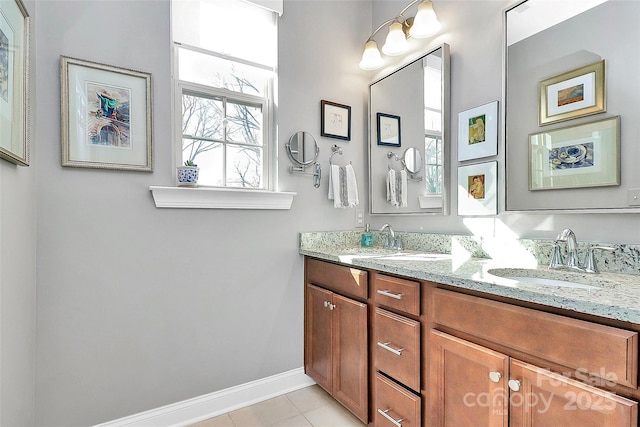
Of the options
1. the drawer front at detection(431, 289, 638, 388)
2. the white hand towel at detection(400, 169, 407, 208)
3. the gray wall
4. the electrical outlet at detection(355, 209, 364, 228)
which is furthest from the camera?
the electrical outlet at detection(355, 209, 364, 228)

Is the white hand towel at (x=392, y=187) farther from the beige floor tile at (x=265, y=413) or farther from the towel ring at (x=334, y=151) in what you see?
the beige floor tile at (x=265, y=413)

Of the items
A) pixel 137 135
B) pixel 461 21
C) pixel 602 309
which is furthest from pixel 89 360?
pixel 461 21

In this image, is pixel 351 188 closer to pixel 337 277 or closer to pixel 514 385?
pixel 337 277

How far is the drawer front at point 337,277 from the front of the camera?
5.52 ft

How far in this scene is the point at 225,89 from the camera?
2.01 meters

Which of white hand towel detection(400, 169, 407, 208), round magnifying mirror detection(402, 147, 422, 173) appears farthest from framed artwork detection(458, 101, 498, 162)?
white hand towel detection(400, 169, 407, 208)

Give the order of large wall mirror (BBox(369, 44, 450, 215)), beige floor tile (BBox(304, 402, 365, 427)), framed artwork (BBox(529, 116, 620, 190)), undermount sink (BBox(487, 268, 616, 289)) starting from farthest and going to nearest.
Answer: large wall mirror (BBox(369, 44, 450, 215)) → beige floor tile (BBox(304, 402, 365, 427)) → framed artwork (BBox(529, 116, 620, 190)) → undermount sink (BBox(487, 268, 616, 289))

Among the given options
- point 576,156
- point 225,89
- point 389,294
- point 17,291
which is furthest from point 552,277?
point 17,291

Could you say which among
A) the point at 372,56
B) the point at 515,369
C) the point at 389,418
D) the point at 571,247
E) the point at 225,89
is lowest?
the point at 389,418

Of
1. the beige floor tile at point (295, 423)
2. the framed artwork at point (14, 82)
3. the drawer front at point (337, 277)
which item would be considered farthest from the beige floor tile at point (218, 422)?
the framed artwork at point (14, 82)

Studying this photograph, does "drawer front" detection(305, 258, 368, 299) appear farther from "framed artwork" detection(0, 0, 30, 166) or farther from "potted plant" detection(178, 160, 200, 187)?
"framed artwork" detection(0, 0, 30, 166)

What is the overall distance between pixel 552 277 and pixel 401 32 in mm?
1665

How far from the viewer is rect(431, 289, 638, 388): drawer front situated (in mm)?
795

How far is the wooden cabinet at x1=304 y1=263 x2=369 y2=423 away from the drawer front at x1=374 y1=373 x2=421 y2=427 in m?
0.09
